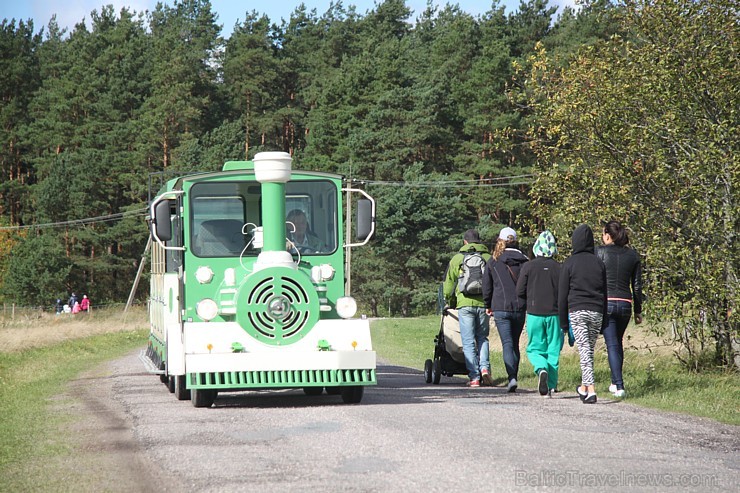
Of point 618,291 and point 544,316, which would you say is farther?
point 544,316

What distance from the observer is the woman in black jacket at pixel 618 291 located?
12.4 meters

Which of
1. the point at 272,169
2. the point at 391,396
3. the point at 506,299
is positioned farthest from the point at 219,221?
the point at 506,299

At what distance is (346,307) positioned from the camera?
12.5 m

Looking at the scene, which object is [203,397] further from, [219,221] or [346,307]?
[219,221]

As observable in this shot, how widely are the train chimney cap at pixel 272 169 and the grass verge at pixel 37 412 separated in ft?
11.1

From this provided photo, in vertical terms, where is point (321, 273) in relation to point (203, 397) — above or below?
above

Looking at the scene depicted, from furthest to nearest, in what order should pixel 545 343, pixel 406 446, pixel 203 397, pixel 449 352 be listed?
pixel 449 352, pixel 545 343, pixel 203 397, pixel 406 446

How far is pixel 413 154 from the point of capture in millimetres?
78000

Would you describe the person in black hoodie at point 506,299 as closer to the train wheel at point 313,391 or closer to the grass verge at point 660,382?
the grass verge at point 660,382

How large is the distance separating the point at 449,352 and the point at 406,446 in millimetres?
6597

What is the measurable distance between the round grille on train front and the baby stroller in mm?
3352

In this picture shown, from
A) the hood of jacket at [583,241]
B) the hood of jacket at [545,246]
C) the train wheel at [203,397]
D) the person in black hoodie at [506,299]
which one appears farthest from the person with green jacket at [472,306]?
the train wheel at [203,397]

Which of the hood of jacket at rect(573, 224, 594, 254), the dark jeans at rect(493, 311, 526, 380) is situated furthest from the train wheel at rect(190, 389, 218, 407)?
the hood of jacket at rect(573, 224, 594, 254)

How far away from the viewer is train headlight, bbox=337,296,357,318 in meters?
12.5
